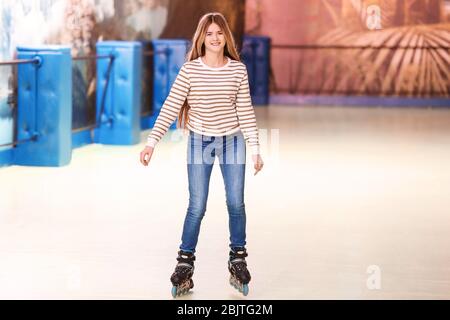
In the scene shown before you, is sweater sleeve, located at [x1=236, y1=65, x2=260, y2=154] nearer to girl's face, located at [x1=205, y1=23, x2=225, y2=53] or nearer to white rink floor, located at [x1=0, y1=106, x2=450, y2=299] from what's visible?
girl's face, located at [x1=205, y1=23, x2=225, y2=53]

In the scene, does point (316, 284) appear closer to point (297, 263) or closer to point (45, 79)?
point (297, 263)

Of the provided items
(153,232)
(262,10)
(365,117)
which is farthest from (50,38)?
(262,10)

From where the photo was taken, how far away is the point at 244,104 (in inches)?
171

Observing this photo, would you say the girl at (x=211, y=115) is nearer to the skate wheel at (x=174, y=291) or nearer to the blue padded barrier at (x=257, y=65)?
the skate wheel at (x=174, y=291)

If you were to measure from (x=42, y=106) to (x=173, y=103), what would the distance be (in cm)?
486

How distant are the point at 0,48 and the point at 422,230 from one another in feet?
13.8

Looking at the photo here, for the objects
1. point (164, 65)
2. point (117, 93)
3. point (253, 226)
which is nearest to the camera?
point (253, 226)

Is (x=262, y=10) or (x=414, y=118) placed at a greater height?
(x=262, y=10)

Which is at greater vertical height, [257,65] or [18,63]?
[18,63]

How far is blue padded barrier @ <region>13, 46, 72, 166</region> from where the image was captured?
8.91 meters

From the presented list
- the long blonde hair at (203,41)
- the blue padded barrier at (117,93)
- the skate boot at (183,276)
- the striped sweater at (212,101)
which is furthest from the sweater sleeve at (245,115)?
the blue padded barrier at (117,93)

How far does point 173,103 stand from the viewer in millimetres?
4336

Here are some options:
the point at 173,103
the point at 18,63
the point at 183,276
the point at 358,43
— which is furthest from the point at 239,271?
the point at 358,43

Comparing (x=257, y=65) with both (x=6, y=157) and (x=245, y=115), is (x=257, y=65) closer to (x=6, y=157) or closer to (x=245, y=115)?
(x=6, y=157)
